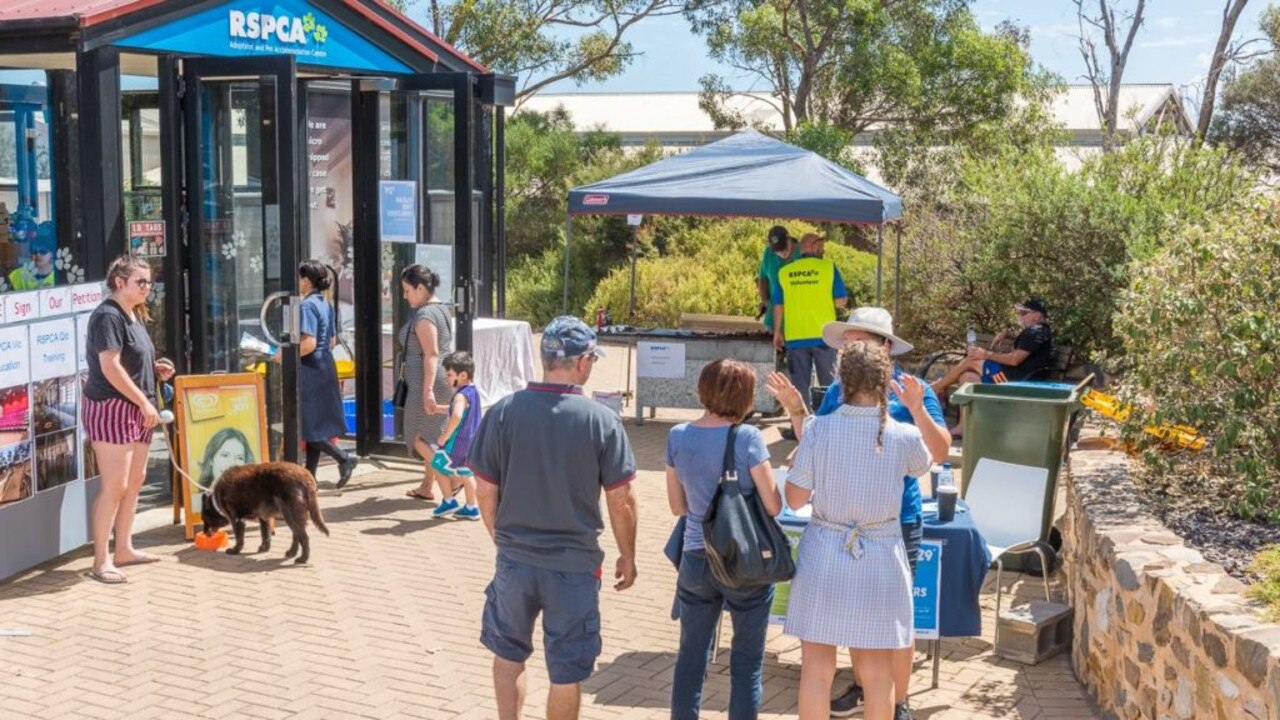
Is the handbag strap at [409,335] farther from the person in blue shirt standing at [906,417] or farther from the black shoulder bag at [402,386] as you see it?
the person in blue shirt standing at [906,417]

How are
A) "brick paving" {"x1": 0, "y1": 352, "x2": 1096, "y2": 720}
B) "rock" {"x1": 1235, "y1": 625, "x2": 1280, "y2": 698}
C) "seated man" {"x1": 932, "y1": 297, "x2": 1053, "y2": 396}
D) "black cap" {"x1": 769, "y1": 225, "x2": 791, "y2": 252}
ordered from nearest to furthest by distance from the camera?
"rock" {"x1": 1235, "y1": 625, "x2": 1280, "y2": 698} < "brick paving" {"x1": 0, "y1": 352, "x2": 1096, "y2": 720} < "seated man" {"x1": 932, "y1": 297, "x2": 1053, "y2": 396} < "black cap" {"x1": 769, "y1": 225, "x2": 791, "y2": 252}

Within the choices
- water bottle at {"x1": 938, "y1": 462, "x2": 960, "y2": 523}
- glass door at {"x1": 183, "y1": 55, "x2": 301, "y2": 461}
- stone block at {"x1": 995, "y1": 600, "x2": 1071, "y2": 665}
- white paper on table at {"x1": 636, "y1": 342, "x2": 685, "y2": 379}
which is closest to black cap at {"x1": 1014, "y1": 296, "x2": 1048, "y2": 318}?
white paper on table at {"x1": 636, "y1": 342, "x2": 685, "y2": 379}

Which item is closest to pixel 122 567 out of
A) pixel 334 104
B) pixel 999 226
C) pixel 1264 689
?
pixel 334 104

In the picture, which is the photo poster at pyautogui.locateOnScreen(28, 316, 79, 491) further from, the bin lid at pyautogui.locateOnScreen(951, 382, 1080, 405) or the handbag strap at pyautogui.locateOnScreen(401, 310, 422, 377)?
the bin lid at pyautogui.locateOnScreen(951, 382, 1080, 405)

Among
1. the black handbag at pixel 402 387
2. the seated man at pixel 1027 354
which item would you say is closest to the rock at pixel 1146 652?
the black handbag at pixel 402 387

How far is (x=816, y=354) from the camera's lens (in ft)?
41.4

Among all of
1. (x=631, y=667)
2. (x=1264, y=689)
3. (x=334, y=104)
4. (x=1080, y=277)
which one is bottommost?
(x=631, y=667)

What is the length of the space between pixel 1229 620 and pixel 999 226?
916cm

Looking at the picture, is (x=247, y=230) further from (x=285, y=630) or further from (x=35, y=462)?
(x=285, y=630)

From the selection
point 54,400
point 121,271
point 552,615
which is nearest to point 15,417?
point 54,400

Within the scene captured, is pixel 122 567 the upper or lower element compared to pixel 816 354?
lower

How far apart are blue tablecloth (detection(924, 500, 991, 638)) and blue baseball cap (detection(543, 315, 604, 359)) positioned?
2.06 metres

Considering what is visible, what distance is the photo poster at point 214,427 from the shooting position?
8.72 meters

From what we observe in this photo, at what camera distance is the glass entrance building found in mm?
8203
